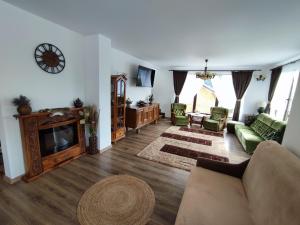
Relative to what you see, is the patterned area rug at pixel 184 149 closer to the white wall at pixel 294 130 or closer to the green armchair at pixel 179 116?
the green armchair at pixel 179 116

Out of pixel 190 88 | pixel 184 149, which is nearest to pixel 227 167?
pixel 184 149

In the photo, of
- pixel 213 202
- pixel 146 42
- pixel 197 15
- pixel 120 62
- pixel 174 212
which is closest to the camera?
pixel 213 202

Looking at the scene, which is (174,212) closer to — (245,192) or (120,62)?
(245,192)

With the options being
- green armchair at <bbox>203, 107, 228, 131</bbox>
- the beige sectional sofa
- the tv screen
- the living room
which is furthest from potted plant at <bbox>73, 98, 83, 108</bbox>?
green armchair at <bbox>203, 107, 228, 131</bbox>

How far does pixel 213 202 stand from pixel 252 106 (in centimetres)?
550

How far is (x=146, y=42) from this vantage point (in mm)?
3268

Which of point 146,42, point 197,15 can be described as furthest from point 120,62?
point 197,15

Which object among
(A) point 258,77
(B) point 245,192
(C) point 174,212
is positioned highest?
(A) point 258,77

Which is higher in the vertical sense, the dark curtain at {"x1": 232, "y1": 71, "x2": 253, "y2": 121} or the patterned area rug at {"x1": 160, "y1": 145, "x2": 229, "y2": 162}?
the dark curtain at {"x1": 232, "y1": 71, "x2": 253, "y2": 121}

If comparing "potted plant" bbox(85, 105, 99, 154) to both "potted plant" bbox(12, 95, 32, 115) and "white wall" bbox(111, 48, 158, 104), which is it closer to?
"potted plant" bbox(12, 95, 32, 115)

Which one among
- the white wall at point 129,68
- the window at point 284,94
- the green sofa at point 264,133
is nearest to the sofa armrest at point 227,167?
the green sofa at point 264,133

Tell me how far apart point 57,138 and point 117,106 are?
61.1 inches

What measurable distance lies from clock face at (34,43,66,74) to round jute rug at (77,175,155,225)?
7.02ft

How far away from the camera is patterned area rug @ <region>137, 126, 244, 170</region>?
303 centimetres
